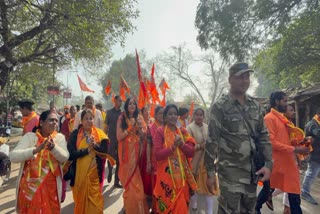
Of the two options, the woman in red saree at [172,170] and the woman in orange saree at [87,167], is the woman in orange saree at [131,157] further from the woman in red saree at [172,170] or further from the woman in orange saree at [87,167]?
the woman in orange saree at [87,167]

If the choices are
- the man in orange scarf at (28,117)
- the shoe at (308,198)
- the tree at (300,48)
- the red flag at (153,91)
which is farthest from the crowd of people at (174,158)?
the tree at (300,48)

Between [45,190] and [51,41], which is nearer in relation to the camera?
[45,190]

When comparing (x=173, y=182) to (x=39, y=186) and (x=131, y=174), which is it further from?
(x=39, y=186)

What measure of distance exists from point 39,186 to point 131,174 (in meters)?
1.41

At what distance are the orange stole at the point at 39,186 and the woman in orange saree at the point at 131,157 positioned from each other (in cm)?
112

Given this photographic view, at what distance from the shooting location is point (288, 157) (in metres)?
4.01

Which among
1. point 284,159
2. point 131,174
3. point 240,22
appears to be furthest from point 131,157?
point 240,22

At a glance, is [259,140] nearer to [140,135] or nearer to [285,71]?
[140,135]

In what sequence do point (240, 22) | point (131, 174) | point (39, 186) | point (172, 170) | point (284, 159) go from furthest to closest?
point (240, 22), point (131, 174), point (284, 159), point (172, 170), point (39, 186)

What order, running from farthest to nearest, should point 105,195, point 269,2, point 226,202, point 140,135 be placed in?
1. point 269,2
2. point 105,195
3. point 140,135
4. point 226,202

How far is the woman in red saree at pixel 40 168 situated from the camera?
3250mm

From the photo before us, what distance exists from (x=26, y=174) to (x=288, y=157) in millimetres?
3329

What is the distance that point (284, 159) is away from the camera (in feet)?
13.2

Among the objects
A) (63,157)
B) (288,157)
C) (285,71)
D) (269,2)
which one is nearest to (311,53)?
(285,71)
